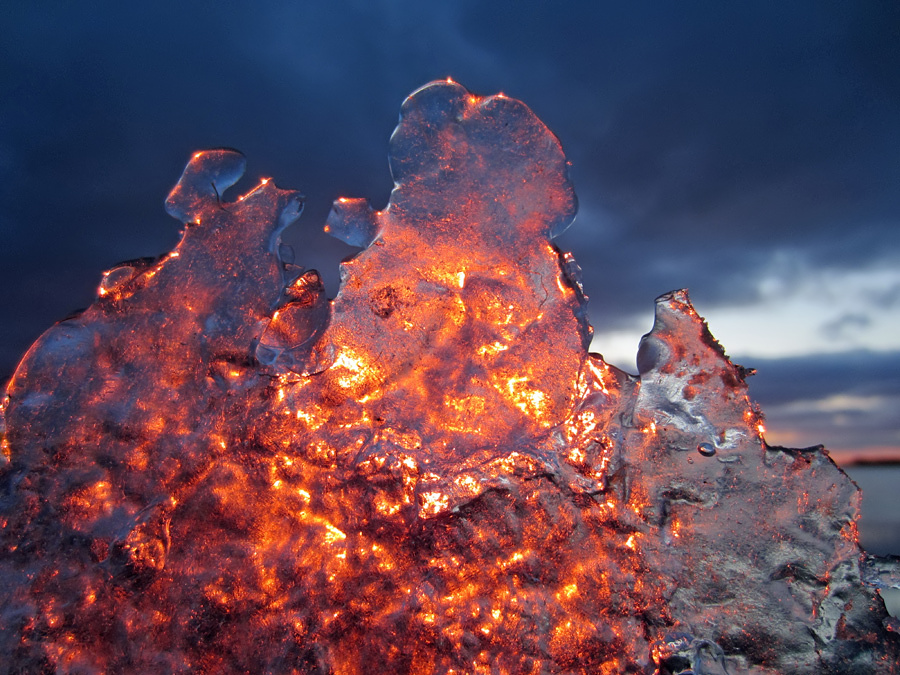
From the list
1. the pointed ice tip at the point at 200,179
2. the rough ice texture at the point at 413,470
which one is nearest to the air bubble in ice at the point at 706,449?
the rough ice texture at the point at 413,470

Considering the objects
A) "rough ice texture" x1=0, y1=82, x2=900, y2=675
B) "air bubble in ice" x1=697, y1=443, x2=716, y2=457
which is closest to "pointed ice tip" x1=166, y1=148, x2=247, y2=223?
"rough ice texture" x1=0, y1=82, x2=900, y2=675

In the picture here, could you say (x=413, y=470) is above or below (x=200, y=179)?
below

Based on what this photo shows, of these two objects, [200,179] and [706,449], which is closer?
[706,449]

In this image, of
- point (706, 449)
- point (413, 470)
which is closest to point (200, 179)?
point (413, 470)

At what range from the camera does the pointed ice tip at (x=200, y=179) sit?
1.83m

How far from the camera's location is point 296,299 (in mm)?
1806

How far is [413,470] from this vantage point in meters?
1.67

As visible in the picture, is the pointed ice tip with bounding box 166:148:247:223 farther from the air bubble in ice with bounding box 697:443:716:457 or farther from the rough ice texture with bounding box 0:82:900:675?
the air bubble in ice with bounding box 697:443:716:457

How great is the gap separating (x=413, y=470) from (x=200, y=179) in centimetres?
115

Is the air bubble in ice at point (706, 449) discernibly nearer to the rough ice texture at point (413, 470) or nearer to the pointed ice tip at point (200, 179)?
the rough ice texture at point (413, 470)

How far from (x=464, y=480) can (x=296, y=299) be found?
0.77m

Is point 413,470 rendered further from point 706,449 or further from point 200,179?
point 200,179

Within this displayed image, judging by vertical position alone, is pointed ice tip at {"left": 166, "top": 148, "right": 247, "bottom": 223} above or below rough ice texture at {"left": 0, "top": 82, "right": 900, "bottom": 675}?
above

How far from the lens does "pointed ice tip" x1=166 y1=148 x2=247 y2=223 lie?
1.83m
